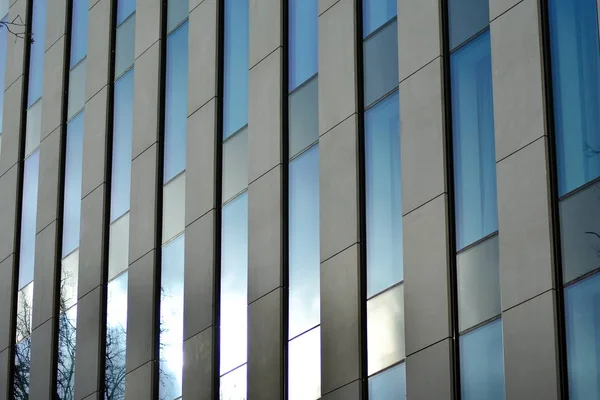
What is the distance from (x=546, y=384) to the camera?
18578 mm

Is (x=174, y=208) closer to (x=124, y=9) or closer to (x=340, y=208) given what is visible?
(x=340, y=208)

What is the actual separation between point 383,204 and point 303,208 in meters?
2.14

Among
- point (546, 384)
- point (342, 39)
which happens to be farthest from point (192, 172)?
point (546, 384)

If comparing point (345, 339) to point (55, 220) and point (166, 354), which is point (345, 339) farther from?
point (55, 220)

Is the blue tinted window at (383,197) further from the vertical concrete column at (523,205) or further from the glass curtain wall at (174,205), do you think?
the glass curtain wall at (174,205)

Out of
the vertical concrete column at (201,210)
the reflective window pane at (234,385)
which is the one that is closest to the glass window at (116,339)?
the vertical concrete column at (201,210)

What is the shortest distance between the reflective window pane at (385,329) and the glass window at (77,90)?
12519 mm

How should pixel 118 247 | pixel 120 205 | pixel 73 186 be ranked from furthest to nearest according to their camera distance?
pixel 73 186 → pixel 120 205 → pixel 118 247

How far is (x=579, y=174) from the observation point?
62.5ft

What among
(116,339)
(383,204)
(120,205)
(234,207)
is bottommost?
(383,204)

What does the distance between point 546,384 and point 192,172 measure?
419 inches

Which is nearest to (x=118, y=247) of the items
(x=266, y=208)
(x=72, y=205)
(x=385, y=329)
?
(x=72, y=205)

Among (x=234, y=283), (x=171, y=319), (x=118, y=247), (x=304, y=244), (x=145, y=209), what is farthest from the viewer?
(x=118, y=247)

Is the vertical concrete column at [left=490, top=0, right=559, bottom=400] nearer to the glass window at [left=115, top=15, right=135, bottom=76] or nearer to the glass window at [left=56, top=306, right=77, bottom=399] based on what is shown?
the glass window at [left=115, top=15, right=135, bottom=76]
